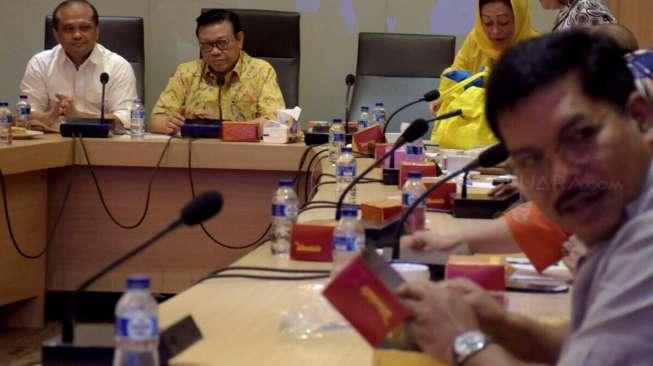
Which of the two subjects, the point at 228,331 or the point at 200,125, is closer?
the point at 228,331

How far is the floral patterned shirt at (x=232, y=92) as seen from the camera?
16.1 feet

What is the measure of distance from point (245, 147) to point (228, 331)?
8.49ft

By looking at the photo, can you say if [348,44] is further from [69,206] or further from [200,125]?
[69,206]

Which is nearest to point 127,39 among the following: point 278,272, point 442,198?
point 442,198

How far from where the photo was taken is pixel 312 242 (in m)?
2.18

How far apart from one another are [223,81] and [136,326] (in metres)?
3.79

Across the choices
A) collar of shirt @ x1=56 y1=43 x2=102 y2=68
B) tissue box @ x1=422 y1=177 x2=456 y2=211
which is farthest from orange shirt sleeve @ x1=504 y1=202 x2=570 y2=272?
collar of shirt @ x1=56 y1=43 x2=102 y2=68

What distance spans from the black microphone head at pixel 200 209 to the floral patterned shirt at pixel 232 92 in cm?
360

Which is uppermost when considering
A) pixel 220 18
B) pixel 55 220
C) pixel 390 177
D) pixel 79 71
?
pixel 220 18

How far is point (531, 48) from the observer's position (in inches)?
45.2

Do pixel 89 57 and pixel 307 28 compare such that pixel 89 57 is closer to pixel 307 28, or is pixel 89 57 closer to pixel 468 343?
pixel 307 28

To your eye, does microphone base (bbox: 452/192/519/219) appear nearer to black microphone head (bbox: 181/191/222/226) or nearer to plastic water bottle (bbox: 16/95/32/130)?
black microphone head (bbox: 181/191/222/226)

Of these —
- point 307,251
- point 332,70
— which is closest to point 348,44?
point 332,70

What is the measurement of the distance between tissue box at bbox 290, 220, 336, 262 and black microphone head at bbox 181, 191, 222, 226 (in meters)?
0.87
